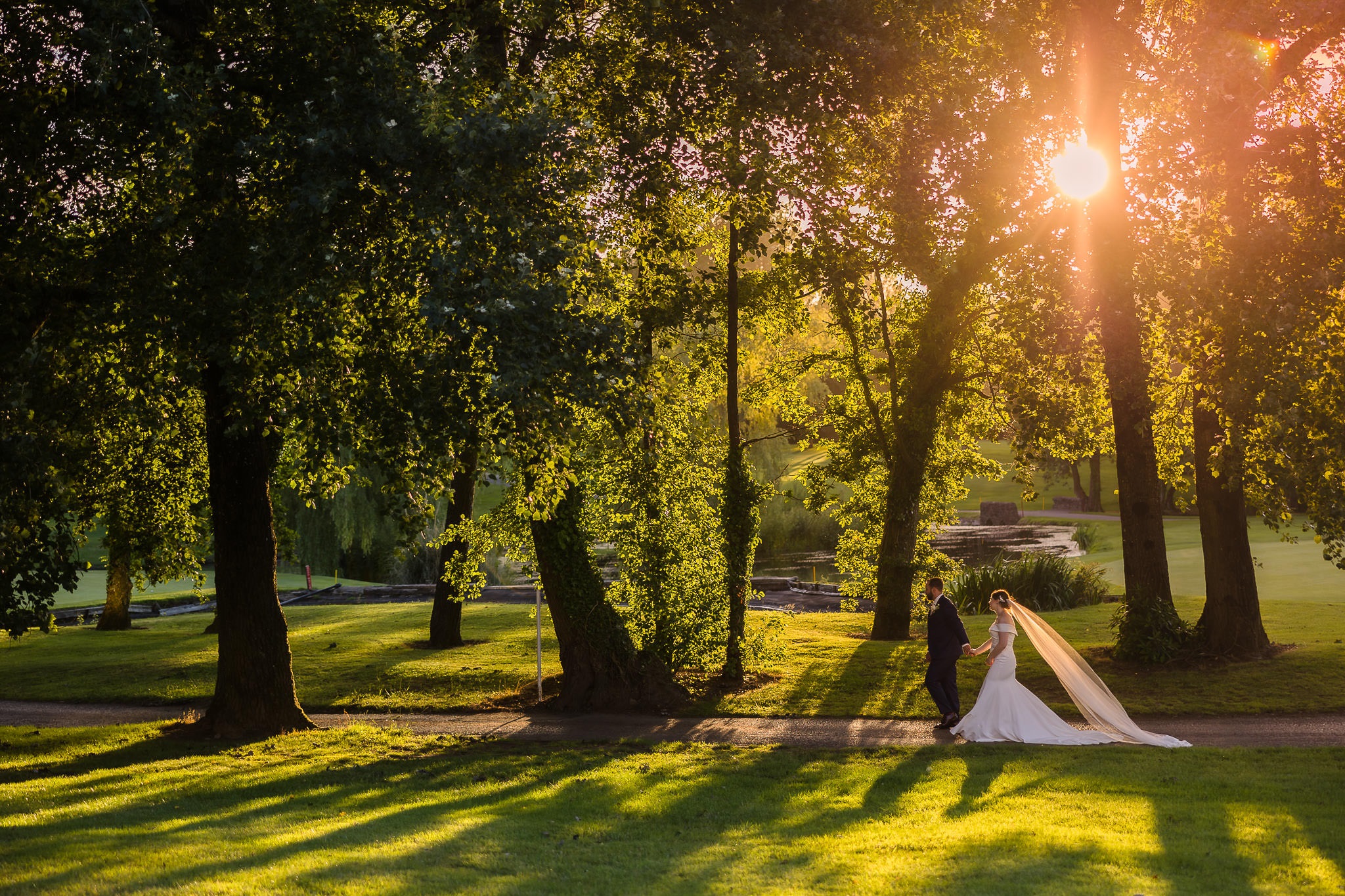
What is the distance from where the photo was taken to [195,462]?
54.5 ft

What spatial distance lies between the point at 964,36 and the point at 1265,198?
484 cm

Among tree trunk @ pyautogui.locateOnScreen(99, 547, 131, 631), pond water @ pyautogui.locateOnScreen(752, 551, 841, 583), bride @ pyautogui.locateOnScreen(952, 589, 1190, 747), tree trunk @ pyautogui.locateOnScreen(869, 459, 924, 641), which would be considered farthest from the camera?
pond water @ pyautogui.locateOnScreen(752, 551, 841, 583)

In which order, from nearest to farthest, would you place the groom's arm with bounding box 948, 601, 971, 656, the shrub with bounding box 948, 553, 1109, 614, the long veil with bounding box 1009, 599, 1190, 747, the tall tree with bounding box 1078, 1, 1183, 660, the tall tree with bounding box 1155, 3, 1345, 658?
the tall tree with bounding box 1155, 3, 1345, 658 < the long veil with bounding box 1009, 599, 1190, 747 < the groom's arm with bounding box 948, 601, 971, 656 < the tall tree with bounding box 1078, 1, 1183, 660 < the shrub with bounding box 948, 553, 1109, 614

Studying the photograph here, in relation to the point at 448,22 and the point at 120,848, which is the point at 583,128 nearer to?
the point at 448,22

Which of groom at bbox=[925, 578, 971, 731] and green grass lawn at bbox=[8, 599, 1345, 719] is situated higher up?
groom at bbox=[925, 578, 971, 731]

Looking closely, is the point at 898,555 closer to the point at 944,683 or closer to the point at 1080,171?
the point at 944,683

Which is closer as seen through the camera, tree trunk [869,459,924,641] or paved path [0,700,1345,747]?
paved path [0,700,1345,747]

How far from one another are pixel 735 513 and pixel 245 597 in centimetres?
774

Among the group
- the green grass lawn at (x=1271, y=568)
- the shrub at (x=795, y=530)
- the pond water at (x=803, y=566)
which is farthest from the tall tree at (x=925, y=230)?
the shrub at (x=795, y=530)

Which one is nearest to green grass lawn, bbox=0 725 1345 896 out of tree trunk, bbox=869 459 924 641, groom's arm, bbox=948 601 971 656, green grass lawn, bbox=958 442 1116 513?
groom's arm, bbox=948 601 971 656

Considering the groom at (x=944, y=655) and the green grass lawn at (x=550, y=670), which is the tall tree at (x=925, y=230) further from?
the groom at (x=944, y=655)

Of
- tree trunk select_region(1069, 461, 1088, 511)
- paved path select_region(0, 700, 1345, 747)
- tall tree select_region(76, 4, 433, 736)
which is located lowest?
paved path select_region(0, 700, 1345, 747)

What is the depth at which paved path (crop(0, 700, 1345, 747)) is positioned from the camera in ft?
45.2

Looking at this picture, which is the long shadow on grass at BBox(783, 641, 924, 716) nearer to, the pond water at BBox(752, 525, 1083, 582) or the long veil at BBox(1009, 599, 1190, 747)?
the long veil at BBox(1009, 599, 1190, 747)
